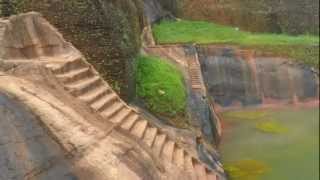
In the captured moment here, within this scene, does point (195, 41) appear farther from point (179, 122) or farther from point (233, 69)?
point (179, 122)

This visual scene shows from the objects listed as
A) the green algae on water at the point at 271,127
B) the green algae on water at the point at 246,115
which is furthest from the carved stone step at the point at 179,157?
the green algae on water at the point at 246,115

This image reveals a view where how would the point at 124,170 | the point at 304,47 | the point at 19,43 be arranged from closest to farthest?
the point at 124,170 → the point at 19,43 → the point at 304,47

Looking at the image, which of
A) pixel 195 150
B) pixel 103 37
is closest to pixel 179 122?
pixel 195 150

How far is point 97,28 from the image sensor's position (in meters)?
10.4

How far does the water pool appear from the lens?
37.3 feet

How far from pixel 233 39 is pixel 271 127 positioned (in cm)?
588

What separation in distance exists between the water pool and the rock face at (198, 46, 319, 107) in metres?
1.31

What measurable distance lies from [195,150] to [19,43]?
412 cm

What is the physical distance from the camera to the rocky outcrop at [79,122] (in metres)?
5.74

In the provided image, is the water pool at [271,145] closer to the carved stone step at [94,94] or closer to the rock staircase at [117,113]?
the rock staircase at [117,113]

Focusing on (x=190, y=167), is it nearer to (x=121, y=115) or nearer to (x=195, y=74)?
(x=121, y=115)

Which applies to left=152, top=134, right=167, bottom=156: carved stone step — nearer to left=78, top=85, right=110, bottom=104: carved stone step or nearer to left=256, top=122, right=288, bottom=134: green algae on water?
left=78, top=85, right=110, bottom=104: carved stone step

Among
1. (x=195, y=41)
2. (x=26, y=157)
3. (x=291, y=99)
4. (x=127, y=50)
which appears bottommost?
(x=291, y=99)

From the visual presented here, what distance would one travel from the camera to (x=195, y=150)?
10328mm
